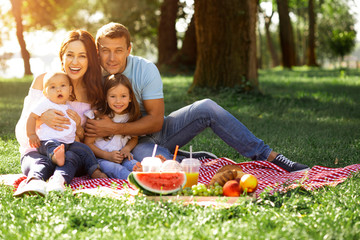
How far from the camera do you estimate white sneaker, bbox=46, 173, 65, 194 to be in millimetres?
3395

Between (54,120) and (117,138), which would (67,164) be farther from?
(117,138)

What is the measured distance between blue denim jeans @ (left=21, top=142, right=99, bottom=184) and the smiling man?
0.27 meters

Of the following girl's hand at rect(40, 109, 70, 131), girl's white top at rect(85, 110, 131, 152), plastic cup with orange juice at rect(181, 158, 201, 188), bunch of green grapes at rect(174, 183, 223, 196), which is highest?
girl's hand at rect(40, 109, 70, 131)

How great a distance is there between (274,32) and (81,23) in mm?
38647

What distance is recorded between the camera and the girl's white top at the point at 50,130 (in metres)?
4.09

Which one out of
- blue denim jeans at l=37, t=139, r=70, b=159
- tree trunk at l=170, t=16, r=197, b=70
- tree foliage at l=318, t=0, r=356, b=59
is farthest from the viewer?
tree foliage at l=318, t=0, r=356, b=59

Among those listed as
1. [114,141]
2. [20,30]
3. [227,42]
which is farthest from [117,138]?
[20,30]

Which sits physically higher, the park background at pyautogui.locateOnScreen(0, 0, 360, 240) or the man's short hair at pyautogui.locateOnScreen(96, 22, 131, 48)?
the man's short hair at pyautogui.locateOnScreen(96, 22, 131, 48)

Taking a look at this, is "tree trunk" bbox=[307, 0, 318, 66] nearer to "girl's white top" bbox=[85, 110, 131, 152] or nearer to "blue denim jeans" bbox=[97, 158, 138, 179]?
"girl's white top" bbox=[85, 110, 131, 152]

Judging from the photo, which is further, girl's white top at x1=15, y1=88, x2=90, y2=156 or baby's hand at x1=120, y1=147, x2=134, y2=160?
baby's hand at x1=120, y1=147, x2=134, y2=160

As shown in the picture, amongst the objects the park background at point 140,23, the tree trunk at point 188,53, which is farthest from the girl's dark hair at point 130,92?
the tree trunk at point 188,53

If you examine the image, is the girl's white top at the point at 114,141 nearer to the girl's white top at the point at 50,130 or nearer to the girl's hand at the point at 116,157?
the girl's hand at the point at 116,157

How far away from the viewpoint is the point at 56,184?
11.4 ft

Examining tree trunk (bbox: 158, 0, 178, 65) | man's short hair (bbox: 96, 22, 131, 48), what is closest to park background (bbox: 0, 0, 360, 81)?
tree trunk (bbox: 158, 0, 178, 65)
